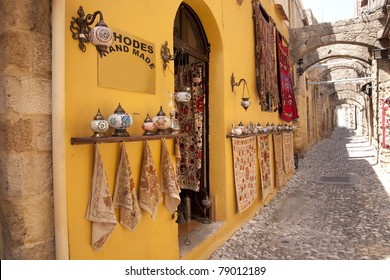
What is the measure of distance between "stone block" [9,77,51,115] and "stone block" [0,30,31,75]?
70mm

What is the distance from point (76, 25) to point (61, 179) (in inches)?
37.8

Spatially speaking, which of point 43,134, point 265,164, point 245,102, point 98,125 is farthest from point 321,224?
point 43,134

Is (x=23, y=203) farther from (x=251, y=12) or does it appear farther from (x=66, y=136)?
(x=251, y=12)

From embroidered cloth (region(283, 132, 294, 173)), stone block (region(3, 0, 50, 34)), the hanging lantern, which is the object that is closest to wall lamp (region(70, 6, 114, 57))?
stone block (region(3, 0, 50, 34))

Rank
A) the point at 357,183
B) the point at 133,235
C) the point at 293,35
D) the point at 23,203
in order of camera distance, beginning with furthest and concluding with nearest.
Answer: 1. the point at 293,35
2. the point at 357,183
3. the point at 133,235
4. the point at 23,203

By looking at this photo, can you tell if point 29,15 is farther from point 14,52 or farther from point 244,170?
point 244,170

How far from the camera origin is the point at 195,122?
3.79 m

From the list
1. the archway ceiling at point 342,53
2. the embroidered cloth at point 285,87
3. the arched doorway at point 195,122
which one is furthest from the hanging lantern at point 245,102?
the archway ceiling at point 342,53

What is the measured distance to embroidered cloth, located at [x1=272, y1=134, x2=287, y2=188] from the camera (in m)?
6.15

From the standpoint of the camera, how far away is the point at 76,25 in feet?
5.89

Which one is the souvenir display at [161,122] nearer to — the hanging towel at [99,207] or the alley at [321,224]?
the hanging towel at [99,207]

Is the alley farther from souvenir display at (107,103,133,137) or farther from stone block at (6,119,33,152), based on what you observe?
stone block at (6,119,33,152)

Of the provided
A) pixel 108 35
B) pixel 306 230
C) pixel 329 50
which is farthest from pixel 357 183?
pixel 108 35

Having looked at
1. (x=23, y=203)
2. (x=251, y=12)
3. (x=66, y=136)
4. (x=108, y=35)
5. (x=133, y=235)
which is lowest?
(x=133, y=235)
